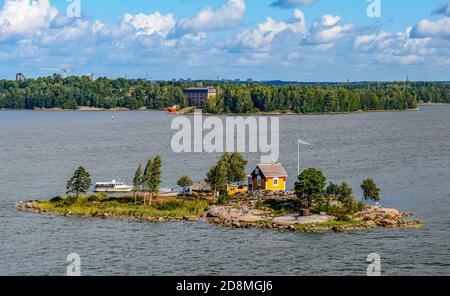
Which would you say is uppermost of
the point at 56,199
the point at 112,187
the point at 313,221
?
the point at 112,187

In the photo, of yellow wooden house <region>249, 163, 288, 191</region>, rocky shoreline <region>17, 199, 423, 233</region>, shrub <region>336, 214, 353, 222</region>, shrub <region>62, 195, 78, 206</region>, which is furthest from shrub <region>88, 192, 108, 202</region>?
shrub <region>336, 214, 353, 222</region>

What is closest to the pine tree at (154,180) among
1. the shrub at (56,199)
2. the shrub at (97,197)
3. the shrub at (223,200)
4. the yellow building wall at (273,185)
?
the shrub at (97,197)

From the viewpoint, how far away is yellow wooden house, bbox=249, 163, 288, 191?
47.0m

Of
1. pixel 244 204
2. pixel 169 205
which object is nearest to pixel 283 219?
pixel 244 204

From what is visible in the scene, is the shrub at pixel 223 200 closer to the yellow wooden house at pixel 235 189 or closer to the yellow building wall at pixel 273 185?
the yellow wooden house at pixel 235 189

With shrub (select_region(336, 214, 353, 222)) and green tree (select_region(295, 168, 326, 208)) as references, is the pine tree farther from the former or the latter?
shrub (select_region(336, 214, 353, 222))

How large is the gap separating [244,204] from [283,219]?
474 cm

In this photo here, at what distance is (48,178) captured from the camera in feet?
192

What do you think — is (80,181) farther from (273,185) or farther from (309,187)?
(309,187)

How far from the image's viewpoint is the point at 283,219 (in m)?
39.7
